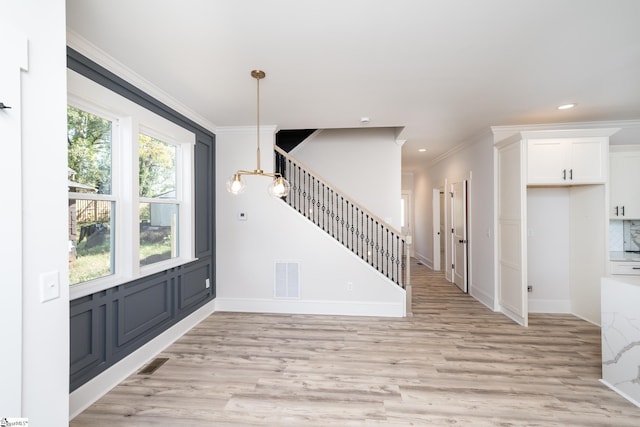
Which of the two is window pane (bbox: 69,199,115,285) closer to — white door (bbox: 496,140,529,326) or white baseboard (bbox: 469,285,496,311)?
white door (bbox: 496,140,529,326)

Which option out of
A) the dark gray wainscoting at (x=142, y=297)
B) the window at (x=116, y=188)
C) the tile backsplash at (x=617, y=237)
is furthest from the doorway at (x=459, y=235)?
the window at (x=116, y=188)

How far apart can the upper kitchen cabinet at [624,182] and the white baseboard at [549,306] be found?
1.39 metres

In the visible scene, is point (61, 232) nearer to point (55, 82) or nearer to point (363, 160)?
point (55, 82)

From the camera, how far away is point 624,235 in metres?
3.76

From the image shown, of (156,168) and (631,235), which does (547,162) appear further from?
(156,168)

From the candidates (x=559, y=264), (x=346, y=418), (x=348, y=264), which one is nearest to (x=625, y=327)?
(x=559, y=264)

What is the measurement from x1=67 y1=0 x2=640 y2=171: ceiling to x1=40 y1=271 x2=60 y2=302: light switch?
5.39 feet

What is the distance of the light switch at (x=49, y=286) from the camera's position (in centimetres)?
132

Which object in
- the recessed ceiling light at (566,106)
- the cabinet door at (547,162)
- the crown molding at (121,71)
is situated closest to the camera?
the crown molding at (121,71)

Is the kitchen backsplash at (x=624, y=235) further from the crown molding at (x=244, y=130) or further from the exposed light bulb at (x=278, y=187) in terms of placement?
the crown molding at (x=244, y=130)

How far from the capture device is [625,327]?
2201 millimetres

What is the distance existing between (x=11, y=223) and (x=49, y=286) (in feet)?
1.17

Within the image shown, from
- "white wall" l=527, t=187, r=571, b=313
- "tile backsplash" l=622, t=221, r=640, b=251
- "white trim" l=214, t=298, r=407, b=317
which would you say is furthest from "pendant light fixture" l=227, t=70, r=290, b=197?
"tile backsplash" l=622, t=221, r=640, b=251

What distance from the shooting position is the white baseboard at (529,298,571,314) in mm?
4008
